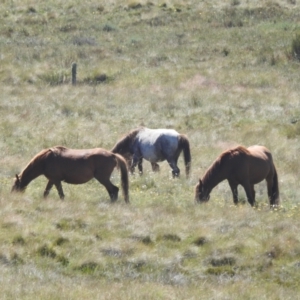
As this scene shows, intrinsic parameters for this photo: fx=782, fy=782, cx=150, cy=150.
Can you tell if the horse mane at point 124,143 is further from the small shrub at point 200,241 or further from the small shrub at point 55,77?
the small shrub at point 55,77

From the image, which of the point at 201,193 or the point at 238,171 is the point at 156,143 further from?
the point at 238,171

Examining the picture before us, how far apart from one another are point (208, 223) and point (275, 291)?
265 cm

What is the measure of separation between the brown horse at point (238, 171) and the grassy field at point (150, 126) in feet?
1.32

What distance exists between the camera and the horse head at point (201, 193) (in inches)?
596

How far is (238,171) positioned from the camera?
1493 centimetres

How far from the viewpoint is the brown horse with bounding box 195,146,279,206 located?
49.0 feet

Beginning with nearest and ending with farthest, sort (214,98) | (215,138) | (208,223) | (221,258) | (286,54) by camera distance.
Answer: (221,258)
(208,223)
(215,138)
(214,98)
(286,54)

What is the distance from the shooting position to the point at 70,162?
1502 centimetres

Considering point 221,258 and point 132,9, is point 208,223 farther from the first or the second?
point 132,9

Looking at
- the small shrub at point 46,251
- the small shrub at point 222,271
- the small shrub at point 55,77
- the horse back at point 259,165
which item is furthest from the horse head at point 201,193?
the small shrub at point 55,77

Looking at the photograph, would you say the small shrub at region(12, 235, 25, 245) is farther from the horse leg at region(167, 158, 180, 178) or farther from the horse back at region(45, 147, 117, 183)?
the horse leg at region(167, 158, 180, 178)

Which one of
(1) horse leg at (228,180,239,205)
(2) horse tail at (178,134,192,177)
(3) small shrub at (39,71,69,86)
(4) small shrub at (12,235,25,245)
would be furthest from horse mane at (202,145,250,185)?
(3) small shrub at (39,71,69,86)

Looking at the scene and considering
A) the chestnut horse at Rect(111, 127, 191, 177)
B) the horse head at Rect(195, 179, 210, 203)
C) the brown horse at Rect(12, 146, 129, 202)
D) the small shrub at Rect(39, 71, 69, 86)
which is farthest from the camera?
the small shrub at Rect(39, 71, 69, 86)

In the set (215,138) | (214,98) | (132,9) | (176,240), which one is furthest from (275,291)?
(132,9)
